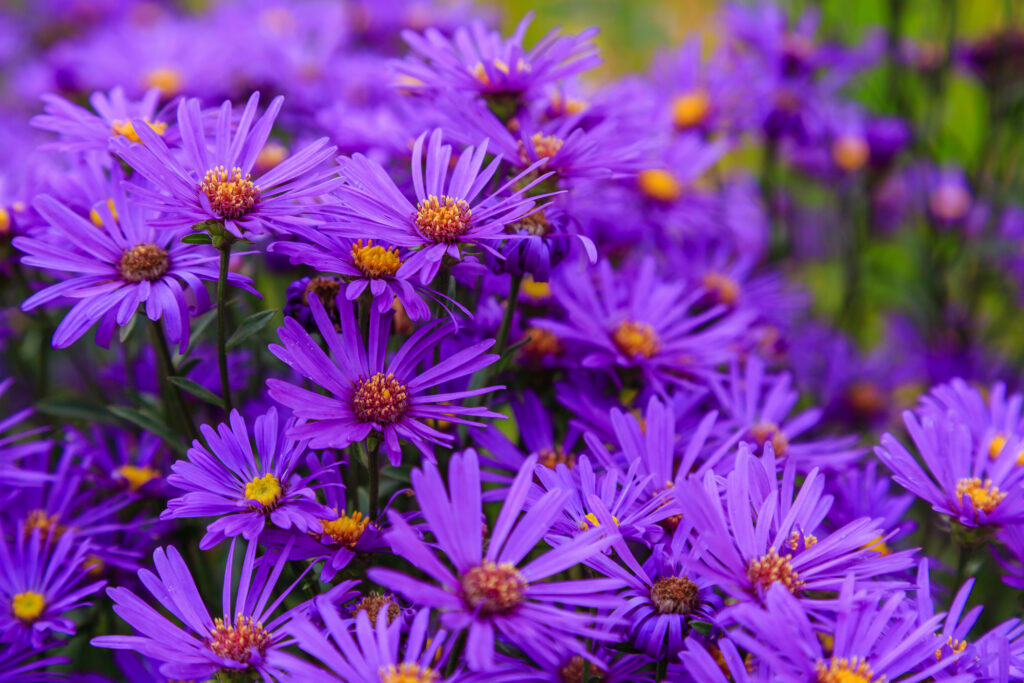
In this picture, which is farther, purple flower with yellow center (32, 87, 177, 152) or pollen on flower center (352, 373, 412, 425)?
purple flower with yellow center (32, 87, 177, 152)

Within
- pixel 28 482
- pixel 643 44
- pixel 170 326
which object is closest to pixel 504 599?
pixel 170 326

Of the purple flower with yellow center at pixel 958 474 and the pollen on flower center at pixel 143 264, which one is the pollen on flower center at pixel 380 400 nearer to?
the pollen on flower center at pixel 143 264

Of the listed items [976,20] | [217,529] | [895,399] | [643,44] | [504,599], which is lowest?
[504,599]

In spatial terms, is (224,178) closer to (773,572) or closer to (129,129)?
(129,129)

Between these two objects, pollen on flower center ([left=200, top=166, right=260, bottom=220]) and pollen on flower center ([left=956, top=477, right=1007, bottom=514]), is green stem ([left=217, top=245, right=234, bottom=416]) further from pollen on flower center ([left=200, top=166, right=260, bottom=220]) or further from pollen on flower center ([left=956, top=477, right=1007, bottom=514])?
pollen on flower center ([left=956, top=477, right=1007, bottom=514])

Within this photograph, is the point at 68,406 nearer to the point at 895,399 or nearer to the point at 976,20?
the point at 895,399

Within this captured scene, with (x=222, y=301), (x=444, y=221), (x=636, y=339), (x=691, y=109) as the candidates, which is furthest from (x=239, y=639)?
(x=691, y=109)

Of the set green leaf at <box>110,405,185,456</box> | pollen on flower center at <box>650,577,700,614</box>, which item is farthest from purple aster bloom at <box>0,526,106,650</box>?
pollen on flower center at <box>650,577,700,614</box>
